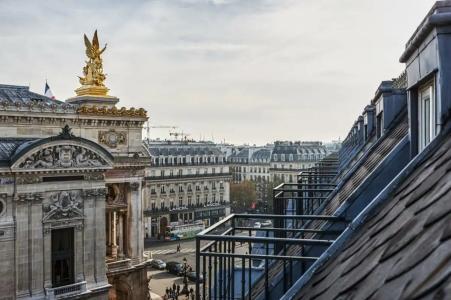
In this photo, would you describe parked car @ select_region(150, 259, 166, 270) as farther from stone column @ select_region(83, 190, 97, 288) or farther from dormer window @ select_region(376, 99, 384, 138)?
dormer window @ select_region(376, 99, 384, 138)

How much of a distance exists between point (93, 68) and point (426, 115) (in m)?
39.3

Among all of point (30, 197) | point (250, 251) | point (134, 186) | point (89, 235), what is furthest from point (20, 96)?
point (250, 251)

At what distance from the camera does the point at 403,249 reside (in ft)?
12.6

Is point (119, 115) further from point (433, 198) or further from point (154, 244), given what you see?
point (154, 244)

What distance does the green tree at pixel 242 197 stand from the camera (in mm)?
116625

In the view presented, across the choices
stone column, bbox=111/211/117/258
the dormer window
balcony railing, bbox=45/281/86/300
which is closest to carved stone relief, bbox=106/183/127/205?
stone column, bbox=111/211/117/258

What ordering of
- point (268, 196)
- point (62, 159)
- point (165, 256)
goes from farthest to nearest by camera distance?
point (268, 196), point (165, 256), point (62, 159)

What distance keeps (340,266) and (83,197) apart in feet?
100

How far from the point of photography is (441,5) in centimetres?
569

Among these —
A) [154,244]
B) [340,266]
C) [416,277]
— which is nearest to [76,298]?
[340,266]

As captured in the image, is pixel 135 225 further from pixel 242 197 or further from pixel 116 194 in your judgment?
pixel 242 197

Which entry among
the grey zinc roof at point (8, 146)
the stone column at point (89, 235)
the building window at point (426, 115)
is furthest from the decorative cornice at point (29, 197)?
the building window at point (426, 115)

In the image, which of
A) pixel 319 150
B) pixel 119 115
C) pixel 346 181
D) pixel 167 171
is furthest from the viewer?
pixel 319 150

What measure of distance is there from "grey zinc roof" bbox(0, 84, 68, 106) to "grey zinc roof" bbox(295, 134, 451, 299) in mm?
33947
